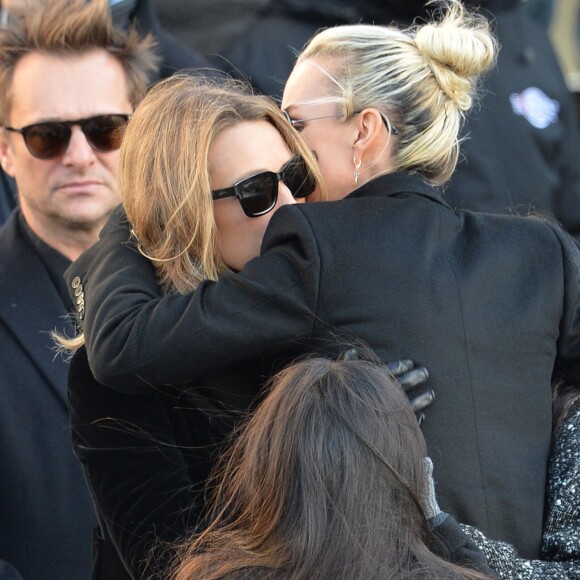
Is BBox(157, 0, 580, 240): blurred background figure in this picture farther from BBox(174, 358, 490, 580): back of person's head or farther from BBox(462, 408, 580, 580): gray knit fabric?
BBox(174, 358, 490, 580): back of person's head

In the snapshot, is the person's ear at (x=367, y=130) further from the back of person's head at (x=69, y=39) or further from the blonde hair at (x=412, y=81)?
the back of person's head at (x=69, y=39)

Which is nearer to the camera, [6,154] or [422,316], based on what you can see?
[422,316]

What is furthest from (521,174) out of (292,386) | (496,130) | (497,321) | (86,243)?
(292,386)

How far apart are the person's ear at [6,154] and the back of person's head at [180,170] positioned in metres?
1.46

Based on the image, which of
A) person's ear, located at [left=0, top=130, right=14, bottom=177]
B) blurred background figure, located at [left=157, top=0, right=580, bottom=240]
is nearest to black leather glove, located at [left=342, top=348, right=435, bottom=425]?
blurred background figure, located at [left=157, top=0, right=580, bottom=240]

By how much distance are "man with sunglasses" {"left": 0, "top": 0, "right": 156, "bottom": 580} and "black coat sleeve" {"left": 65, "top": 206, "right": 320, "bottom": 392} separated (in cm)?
110

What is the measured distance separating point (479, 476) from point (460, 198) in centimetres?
189

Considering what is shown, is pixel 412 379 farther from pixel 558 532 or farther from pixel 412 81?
pixel 412 81

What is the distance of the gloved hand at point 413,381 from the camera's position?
81.0 inches

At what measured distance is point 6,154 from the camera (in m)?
3.81

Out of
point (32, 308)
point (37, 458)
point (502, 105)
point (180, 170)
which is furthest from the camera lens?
point (502, 105)

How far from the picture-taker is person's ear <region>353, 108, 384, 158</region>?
240cm

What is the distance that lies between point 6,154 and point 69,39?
1.35 feet

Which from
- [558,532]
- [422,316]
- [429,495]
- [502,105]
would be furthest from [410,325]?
[502,105]
